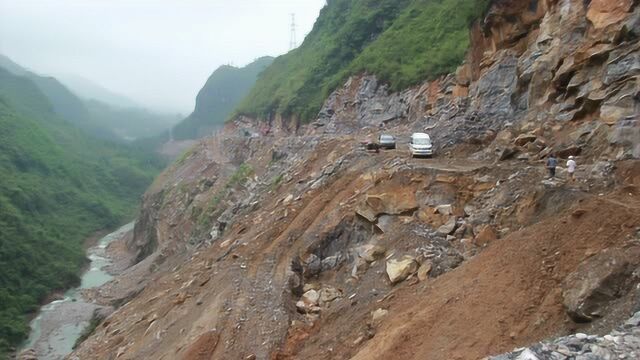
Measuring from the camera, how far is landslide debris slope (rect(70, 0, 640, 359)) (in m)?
10.5

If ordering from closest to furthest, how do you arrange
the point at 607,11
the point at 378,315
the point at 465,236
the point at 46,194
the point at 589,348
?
the point at 589,348 < the point at 378,315 < the point at 465,236 < the point at 607,11 < the point at 46,194

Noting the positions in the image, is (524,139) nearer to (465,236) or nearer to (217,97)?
(465,236)

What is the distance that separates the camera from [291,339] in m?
14.4

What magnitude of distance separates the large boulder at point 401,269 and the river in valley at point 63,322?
31.1m

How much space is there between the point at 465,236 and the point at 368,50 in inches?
1637

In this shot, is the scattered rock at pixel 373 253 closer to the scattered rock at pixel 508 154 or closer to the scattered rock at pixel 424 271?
the scattered rock at pixel 424 271

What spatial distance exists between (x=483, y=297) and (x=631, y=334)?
356 cm

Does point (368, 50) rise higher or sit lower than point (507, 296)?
higher

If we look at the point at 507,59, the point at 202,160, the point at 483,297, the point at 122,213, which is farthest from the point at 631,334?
the point at 122,213

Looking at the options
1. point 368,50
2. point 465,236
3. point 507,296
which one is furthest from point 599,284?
point 368,50

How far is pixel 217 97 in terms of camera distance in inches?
6993

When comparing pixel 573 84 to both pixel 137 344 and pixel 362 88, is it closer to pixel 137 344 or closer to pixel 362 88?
pixel 137 344

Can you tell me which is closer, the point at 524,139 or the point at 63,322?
the point at 524,139

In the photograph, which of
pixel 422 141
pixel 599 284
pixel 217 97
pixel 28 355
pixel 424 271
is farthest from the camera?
pixel 217 97
